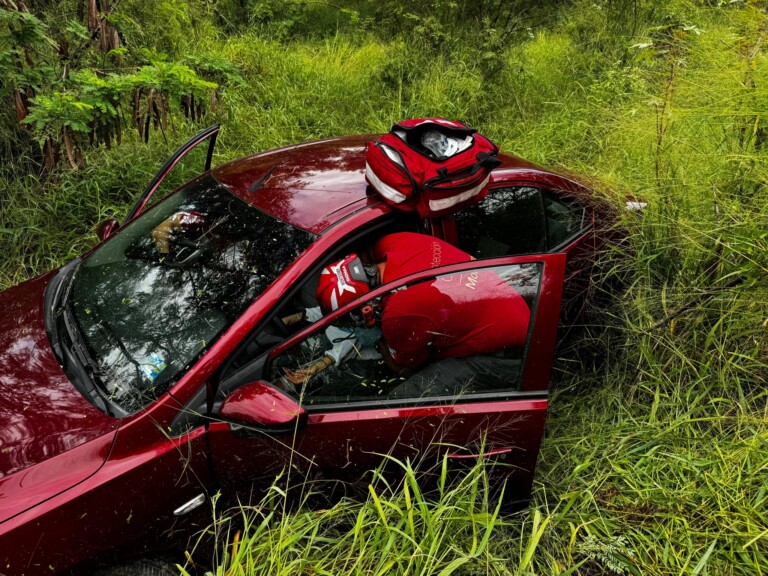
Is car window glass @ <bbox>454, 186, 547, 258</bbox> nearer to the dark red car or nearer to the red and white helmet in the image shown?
the dark red car

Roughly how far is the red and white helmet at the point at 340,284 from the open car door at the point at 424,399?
0.09m

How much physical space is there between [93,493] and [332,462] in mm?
744

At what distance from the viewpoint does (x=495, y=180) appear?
2.56 m

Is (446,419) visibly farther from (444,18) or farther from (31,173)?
(444,18)

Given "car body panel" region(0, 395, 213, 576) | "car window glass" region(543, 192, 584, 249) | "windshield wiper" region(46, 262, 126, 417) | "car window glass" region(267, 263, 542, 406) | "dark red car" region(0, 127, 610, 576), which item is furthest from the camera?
"car window glass" region(543, 192, 584, 249)

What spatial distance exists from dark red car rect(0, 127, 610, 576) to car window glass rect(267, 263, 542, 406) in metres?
0.01

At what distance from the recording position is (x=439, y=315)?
6.18 ft

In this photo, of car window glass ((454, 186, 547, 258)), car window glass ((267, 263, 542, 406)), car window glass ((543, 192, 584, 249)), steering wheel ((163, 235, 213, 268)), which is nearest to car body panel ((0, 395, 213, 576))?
car window glass ((267, 263, 542, 406))

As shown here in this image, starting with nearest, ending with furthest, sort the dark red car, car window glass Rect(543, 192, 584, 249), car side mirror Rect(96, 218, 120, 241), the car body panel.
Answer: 1. the car body panel
2. the dark red car
3. car side mirror Rect(96, 218, 120, 241)
4. car window glass Rect(543, 192, 584, 249)

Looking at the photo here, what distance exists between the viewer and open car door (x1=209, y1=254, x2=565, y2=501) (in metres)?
1.78

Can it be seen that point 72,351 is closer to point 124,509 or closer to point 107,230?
point 124,509

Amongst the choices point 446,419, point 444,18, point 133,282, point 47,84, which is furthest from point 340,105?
point 446,419

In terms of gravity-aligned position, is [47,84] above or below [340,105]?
above

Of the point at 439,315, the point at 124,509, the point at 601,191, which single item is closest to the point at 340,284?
the point at 439,315
